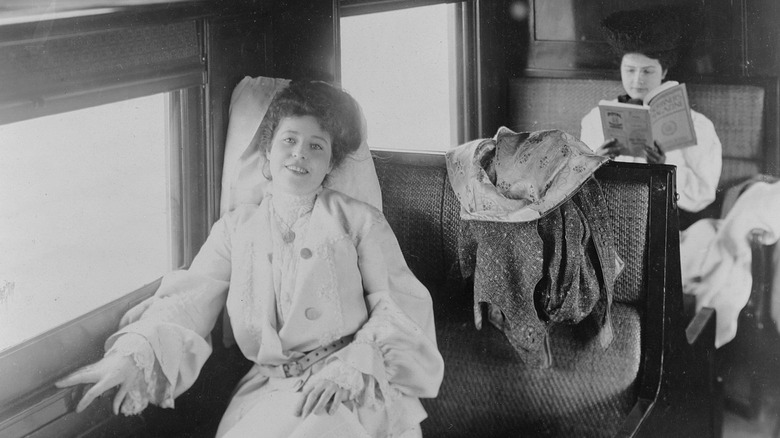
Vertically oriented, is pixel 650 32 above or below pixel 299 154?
above

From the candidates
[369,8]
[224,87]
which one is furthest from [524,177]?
[369,8]

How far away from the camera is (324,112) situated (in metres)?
1.75

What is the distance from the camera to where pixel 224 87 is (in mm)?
1975

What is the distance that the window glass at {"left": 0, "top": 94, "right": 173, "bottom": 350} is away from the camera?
1419mm

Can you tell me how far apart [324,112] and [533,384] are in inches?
31.3

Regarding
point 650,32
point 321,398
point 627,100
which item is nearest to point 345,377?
point 321,398

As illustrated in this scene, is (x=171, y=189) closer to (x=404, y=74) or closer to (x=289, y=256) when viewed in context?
(x=289, y=256)

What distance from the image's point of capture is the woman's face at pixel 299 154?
171 centimetres

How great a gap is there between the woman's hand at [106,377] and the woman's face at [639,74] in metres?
1.96

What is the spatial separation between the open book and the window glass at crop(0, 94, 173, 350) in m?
1.50

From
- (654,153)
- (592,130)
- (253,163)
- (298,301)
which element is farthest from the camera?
(592,130)

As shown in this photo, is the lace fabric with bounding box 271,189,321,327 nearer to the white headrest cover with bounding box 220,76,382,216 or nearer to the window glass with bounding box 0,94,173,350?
the white headrest cover with bounding box 220,76,382,216

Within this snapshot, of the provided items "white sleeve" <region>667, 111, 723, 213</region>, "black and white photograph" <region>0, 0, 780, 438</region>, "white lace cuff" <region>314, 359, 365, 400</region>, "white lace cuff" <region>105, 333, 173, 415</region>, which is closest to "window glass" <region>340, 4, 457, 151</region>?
"black and white photograph" <region>0, 0, 780, 438</region>

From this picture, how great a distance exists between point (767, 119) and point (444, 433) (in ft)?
4.68
